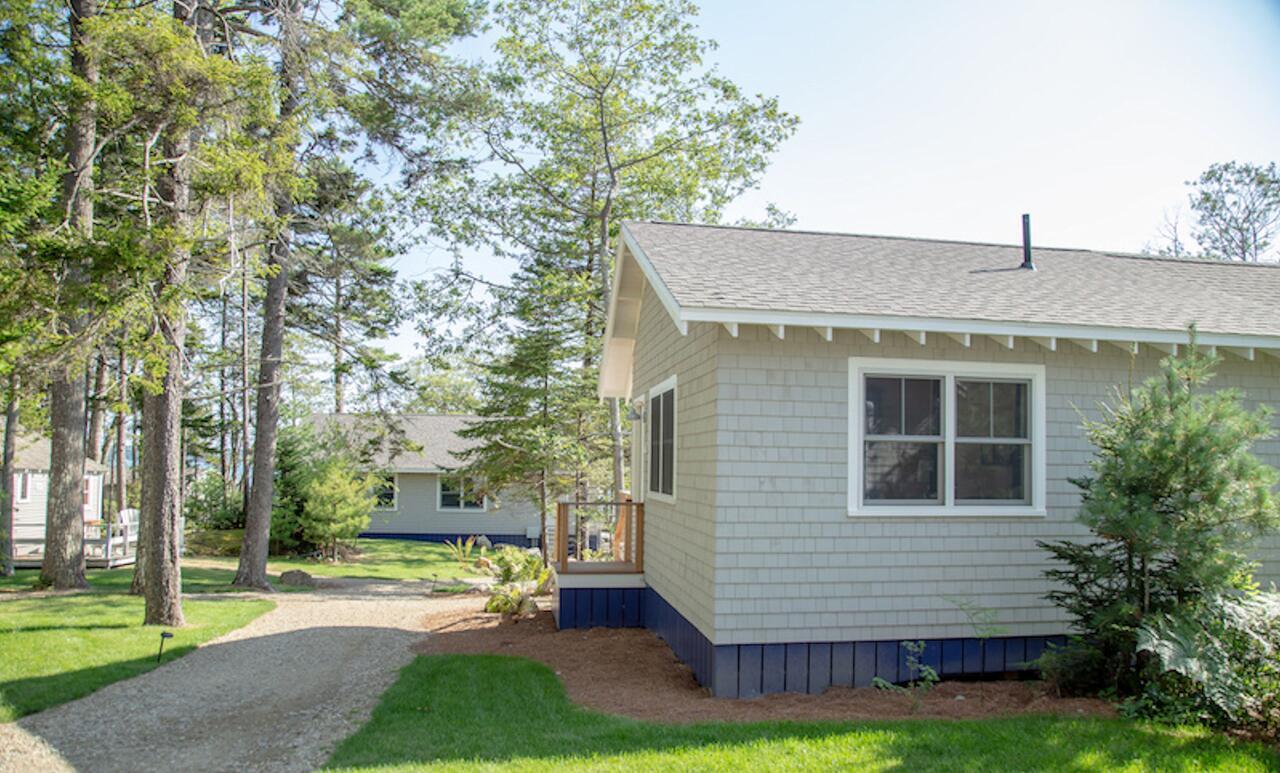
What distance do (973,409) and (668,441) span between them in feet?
11.1

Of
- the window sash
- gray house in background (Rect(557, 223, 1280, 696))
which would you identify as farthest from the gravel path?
the window sash

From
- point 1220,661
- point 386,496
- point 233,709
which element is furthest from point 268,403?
point 1220,661

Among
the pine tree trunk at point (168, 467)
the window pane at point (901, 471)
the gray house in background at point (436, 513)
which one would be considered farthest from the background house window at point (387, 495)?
the window pane at point (901, 471)

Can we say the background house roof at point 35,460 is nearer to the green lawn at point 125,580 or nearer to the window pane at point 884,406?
the green lawn at point 125,580

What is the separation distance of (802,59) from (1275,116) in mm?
13130

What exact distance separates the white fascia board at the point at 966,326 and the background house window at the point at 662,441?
Result: 7.94 feet

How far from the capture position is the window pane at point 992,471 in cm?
780

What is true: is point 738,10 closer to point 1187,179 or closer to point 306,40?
point 306,40

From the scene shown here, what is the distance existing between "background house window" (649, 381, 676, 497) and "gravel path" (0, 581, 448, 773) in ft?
11.1

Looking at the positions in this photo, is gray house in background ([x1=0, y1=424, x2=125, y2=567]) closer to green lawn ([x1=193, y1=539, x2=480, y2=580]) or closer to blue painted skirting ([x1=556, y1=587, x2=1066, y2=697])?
green lawn ([x1=193, y1=539, x2=480, y2=580])

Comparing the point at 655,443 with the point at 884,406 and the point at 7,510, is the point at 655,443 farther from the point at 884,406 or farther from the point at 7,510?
the point at 7,510

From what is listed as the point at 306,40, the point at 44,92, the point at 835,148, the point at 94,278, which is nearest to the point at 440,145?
the point at 306,40

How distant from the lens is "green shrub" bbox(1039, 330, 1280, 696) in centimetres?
620

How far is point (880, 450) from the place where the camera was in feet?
25.2
